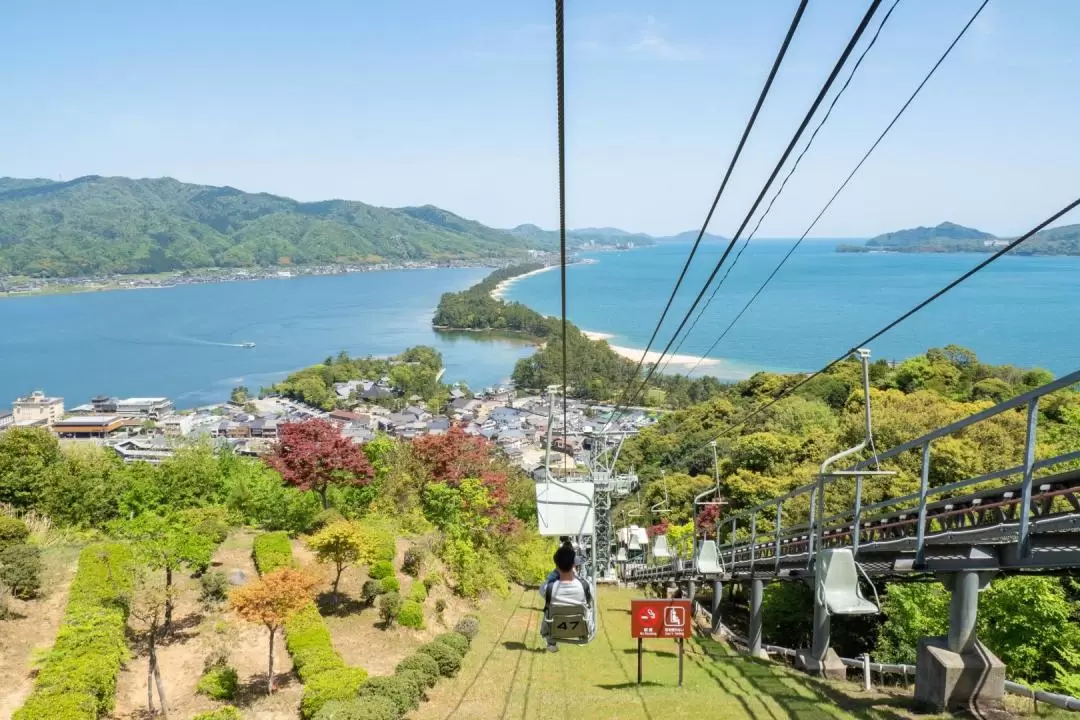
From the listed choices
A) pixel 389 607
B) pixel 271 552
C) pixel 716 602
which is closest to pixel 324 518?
pixel 271 552

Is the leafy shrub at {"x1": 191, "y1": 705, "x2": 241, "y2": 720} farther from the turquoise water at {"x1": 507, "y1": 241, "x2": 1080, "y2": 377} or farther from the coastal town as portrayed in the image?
the turquoise water at {"x1": 507, "y1": 241, "x2": 1080, "y2": 377}

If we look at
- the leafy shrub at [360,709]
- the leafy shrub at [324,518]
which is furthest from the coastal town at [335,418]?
the leafy shrub at [360,709]

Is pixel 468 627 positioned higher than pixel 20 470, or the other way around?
pixel 20 470

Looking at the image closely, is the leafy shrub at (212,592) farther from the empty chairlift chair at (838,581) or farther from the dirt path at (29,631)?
the empty chairlift chair at (838,581)

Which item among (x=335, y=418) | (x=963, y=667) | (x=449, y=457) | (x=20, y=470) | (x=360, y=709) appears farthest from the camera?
(x=335, y=418)

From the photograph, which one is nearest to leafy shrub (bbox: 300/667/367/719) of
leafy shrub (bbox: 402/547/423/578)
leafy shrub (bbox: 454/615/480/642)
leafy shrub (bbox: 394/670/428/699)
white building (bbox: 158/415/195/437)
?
leafy shrub (bbox: 394/670/428/699)

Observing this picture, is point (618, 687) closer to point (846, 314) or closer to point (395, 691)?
point (395, 691)
